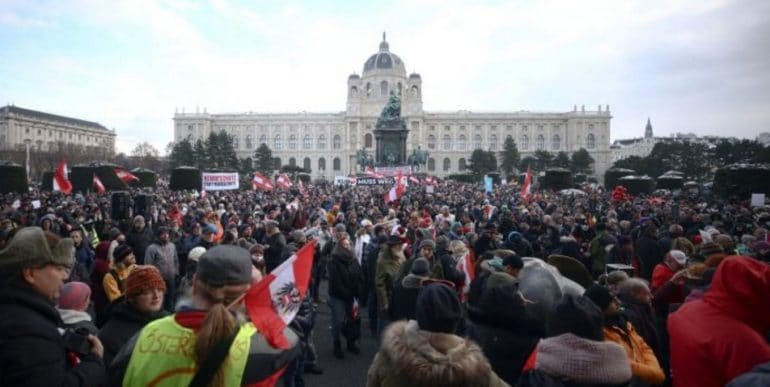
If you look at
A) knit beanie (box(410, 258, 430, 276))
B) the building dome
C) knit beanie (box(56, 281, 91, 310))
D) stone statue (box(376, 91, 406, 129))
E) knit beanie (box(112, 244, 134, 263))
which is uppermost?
the building dome

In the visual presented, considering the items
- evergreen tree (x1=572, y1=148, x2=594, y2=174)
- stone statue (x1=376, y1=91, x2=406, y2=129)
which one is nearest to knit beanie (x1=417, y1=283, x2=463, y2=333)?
stone statue (x1=376, y1=91, x2=406, y2=129)

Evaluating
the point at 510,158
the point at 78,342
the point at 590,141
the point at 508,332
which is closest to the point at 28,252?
the point at 78,342

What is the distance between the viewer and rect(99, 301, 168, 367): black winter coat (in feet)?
9.29

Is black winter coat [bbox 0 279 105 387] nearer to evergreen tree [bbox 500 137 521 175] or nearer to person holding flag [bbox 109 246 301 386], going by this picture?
person holding flag [bbox 109 246 301 386]

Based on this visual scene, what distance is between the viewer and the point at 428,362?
184cm

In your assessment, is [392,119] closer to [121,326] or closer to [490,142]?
[121,326]

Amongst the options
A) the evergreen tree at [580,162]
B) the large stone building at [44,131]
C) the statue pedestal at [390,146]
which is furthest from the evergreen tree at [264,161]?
the evergreen tree at [580,162]

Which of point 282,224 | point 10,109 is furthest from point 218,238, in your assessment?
point 10,109

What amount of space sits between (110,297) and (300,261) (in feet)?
10.6

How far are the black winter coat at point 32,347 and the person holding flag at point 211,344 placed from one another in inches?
5.6

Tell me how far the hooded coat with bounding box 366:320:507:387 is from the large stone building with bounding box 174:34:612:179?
8514cm

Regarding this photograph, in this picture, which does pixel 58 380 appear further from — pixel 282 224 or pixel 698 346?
pixel 282 224

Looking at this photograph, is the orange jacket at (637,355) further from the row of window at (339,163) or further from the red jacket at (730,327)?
the row of window at (339,163)

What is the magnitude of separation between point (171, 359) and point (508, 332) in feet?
7.31
